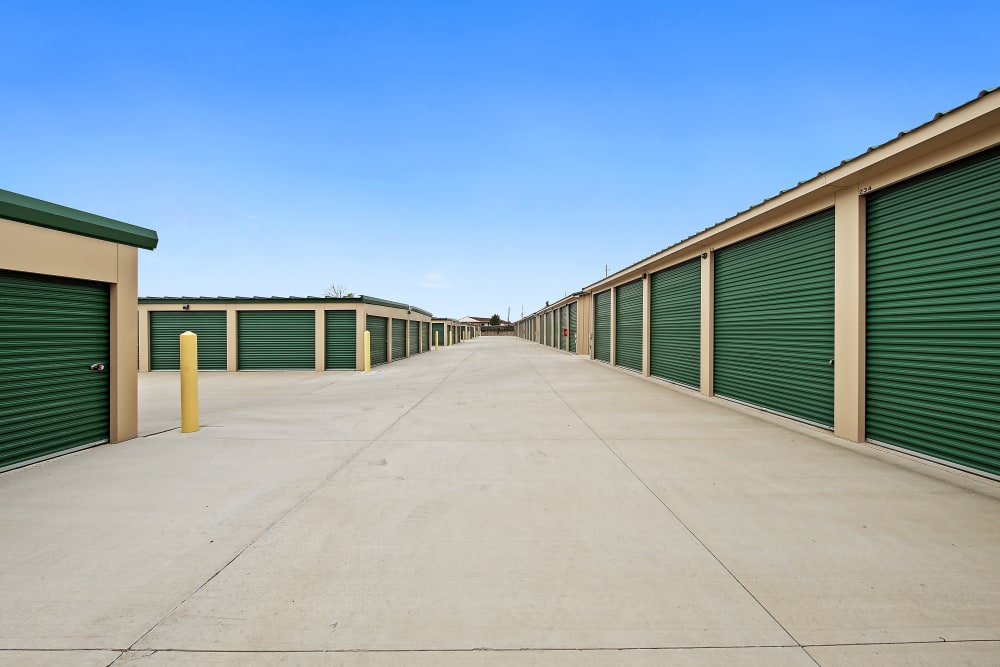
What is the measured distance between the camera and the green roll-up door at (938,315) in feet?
16.5

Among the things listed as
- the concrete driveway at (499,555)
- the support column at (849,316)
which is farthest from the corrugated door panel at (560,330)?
the concrete driveway at (499,555)

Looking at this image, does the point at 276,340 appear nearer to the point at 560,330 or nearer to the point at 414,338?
the point at 414,338

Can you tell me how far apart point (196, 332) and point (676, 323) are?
62.4ft

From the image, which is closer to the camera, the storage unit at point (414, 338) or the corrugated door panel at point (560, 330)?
the storage unit at point (414, 338)

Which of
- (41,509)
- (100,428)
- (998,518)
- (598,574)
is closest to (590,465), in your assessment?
(598,574)

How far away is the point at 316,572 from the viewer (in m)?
3.14

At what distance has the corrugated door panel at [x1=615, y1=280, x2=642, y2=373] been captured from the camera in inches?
664

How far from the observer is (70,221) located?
5.95m

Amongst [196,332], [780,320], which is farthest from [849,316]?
[196,332]

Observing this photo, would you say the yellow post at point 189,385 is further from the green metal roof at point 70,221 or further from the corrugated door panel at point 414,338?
the corrugated door panel at point 414,338

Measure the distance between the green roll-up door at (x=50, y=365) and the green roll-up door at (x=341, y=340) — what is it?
12.2m

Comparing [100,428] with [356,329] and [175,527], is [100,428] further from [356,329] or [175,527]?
[356,329]

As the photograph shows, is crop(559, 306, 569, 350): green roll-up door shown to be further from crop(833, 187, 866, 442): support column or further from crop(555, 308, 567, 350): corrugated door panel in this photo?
crop(833, 187, 866, 442): support column

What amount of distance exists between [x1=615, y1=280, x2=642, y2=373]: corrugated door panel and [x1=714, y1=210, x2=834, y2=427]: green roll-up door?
6.03 metres
